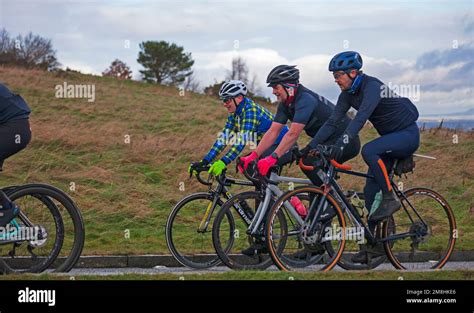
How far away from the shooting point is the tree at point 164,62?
202ft

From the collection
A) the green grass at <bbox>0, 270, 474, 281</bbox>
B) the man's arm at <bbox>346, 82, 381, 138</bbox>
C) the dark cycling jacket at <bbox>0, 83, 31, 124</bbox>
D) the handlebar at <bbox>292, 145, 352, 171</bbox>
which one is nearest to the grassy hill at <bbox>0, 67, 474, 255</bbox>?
the handlebar at <bbox>292, 145, 352, 171</bbox>

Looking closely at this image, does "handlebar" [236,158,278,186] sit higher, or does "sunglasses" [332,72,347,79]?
"sunglasses" [332,72,347,79]

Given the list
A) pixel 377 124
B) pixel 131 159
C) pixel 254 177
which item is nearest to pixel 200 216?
pixel 254 177

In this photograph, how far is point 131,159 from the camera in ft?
64.1

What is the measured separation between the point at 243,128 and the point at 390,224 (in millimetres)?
2089

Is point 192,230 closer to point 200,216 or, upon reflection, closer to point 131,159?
point 200,216

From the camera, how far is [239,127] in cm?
1005

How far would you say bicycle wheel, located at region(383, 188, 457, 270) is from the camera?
30.2ft

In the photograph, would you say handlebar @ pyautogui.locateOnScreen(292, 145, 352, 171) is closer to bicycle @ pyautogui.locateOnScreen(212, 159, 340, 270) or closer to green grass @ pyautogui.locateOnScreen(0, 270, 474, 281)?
bicycle @ pyautogui.locateOnScreen(212, 159, 340, 270)

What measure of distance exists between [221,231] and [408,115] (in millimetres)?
2415

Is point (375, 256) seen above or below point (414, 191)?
below

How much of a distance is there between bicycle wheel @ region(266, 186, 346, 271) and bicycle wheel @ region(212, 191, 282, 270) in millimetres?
433
